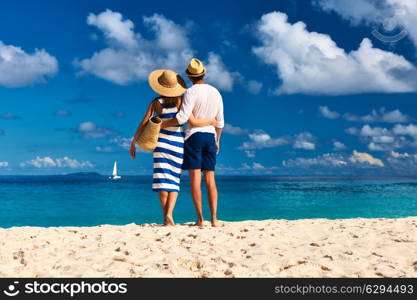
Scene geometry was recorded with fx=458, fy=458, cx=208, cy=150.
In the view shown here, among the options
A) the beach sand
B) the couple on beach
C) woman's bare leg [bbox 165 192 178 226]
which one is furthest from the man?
the beach sand

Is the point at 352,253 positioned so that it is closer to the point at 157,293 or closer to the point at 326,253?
the point at 326,253

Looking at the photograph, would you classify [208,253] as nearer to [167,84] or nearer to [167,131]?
[167,131]

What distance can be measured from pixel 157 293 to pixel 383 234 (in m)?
3.70

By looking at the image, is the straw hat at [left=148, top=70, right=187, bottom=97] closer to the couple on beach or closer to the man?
the couple on beach

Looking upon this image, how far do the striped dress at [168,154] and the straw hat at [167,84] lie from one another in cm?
16

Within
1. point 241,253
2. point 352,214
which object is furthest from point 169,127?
point 352,214

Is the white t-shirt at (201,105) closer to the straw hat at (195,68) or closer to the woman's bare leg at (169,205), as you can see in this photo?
the straw hat at (195,68)

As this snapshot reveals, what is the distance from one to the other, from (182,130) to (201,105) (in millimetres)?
463

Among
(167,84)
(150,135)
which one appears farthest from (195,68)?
(150,135)

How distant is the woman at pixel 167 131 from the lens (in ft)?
20.9

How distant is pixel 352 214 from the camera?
17688mm

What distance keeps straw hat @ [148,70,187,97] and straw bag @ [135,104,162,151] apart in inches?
15.9

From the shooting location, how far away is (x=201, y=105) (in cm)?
631

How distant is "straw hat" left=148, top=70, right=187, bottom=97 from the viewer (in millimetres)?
6344
